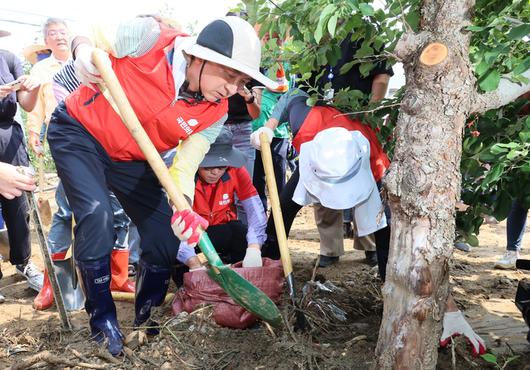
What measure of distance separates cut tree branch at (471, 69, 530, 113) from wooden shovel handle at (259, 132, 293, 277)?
1.30 m

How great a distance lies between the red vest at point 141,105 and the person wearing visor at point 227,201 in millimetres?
741

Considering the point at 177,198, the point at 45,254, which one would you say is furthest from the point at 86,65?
the point at 45,254

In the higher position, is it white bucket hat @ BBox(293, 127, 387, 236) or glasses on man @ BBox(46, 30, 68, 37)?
glasses on man @ BBox(46, 30, 68, 37)

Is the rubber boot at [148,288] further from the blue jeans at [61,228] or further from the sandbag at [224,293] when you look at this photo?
the blue jeans at [61,228]

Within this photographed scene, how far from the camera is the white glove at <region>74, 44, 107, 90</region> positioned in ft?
6.95

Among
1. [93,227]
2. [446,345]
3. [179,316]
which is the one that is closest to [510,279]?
[446,345]

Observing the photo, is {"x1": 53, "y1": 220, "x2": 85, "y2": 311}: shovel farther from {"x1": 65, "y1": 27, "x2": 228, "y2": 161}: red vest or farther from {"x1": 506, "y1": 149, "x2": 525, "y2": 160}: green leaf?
{"x1": 506, "y1": 149, "x2": 525, "y2": 160}: green leaf

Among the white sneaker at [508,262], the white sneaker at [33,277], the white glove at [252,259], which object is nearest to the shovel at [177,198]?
the white glove at [252,259]

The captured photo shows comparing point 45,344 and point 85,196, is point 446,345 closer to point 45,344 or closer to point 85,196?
point 85,196

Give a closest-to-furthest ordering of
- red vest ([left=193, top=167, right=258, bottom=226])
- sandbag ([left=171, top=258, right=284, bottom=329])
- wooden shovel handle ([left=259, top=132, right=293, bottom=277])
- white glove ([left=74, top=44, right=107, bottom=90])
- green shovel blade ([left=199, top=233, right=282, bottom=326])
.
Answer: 1. white glove ([left=74, top=44, right=107, bottom=90])
2. green shovel blade ([left=199, top=233, right=282, bottom=326])
3. sandbag ([left=171, top=258, right=284, bottom=329])
4. wooden shovel handle ([left=259, top=132, right=293, bottom=277])
5. red vest ([left=193, top=167, right=258, bottom=226])

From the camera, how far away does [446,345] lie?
7.36 feet

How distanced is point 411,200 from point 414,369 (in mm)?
594

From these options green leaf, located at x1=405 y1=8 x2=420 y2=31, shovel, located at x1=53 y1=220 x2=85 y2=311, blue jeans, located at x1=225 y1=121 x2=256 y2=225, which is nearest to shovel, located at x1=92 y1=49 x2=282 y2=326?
green leaf, located at x1=405 y1=8 x2=420 y2=31

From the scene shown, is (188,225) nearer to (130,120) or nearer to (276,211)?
(130,120)
